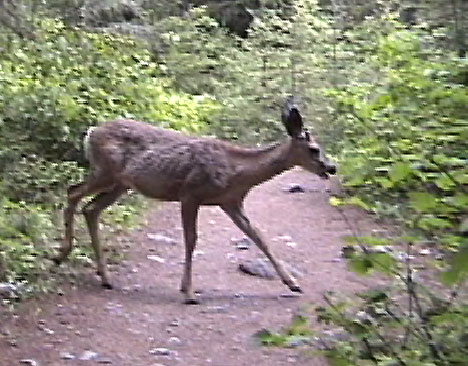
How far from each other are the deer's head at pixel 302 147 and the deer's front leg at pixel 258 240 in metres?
0.68

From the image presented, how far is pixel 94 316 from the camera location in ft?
23.4

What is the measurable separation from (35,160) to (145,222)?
5.13ft

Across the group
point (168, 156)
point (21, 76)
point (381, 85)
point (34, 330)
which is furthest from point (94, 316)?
point (381, 85)

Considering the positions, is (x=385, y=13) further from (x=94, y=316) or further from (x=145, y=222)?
(x=94, y=316)

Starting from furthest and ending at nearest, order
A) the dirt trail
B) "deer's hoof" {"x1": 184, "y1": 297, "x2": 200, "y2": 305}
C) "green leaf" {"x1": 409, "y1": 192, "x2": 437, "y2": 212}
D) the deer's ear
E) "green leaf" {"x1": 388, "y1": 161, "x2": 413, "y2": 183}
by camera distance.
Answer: the deer's ear → "deer's hoof" {"x1": 184, "y1": 297, "x2": 200, "y2": 305} → the dirt trail → "green leaf" {"x1": 388, "y1": 161, "x2": 413, "y2": 183} → "green leaf" {"x1": 409, "y1": 192, "x2": 437, "y2": 212}

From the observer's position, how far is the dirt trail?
6328 mm

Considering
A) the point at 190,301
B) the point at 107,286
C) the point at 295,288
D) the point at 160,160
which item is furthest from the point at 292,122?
the point at 107,286

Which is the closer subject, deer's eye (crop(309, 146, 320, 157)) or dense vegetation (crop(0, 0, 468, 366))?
dense vegetation (crop(0, 0, 468, 366))

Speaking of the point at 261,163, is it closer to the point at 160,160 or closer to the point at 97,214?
the point at 160,160

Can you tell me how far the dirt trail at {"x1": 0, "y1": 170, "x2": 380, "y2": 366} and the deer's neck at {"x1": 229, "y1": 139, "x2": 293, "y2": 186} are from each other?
0.94 meters

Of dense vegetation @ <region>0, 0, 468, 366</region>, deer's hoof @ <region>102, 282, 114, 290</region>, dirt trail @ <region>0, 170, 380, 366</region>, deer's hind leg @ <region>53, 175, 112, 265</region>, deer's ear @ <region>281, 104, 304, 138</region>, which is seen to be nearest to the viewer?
dense vegetation @ <region>0, 0, 468, 366</region>

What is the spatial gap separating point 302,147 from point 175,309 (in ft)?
6.01

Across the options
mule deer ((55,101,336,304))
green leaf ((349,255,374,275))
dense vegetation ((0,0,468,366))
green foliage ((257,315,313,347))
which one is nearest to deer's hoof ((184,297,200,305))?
mule deer ((55,101,336,304))

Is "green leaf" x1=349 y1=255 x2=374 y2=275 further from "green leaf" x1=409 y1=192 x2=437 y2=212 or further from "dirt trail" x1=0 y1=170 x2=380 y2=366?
"dirt trail" x1=0 y1=170 x2=380 y2=366
